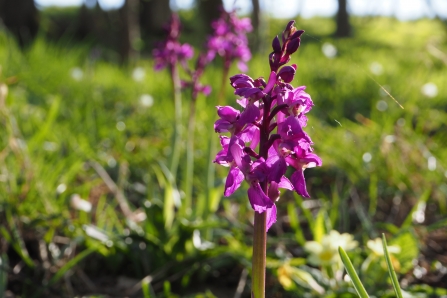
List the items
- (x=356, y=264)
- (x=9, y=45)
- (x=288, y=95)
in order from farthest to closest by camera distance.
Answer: (x=9, y=45) → (x=356, y=264) → (x=288, y=95)

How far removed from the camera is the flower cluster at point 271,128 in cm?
101

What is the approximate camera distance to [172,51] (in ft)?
8.30

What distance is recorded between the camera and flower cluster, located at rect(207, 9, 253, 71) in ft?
7.82

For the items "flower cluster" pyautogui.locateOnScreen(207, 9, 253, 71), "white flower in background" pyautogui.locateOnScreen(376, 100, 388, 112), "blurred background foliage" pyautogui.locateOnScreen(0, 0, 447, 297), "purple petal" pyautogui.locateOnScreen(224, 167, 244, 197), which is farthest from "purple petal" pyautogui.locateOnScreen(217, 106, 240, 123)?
"white flower in background" pyautogui.locateOnScreen(376, 100, 388, 112)

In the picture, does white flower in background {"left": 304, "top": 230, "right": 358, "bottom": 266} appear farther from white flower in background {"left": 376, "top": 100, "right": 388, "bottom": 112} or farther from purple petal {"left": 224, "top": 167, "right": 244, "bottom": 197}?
white flower in background {"left": 376, "top": 100, "right": 388, "bottom": 112}

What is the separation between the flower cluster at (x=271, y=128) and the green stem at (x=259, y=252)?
0.13 ft

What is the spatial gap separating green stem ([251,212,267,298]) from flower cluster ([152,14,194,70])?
62.3 inches

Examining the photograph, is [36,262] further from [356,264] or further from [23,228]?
[356,264]

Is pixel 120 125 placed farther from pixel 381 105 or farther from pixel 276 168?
pixel 276 168

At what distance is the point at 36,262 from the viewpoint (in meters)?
2.35

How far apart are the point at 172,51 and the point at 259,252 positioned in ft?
5.37

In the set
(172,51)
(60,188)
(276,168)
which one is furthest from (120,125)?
(276,168)

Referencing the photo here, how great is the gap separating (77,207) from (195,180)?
3.17 feet

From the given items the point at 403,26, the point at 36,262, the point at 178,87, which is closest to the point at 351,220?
the point at 178,87
